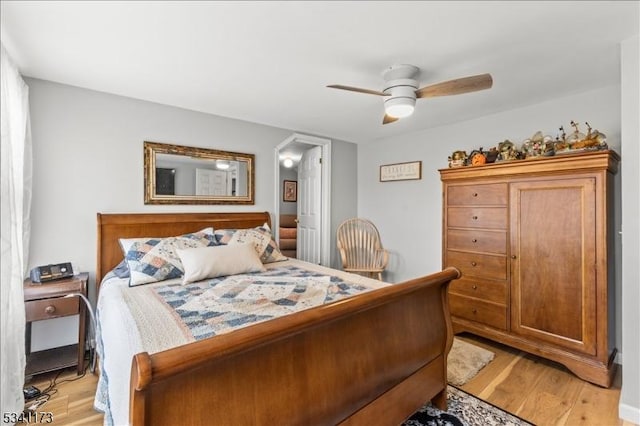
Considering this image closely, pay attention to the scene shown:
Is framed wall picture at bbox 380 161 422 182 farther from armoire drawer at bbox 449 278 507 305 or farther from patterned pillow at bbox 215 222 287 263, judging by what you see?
patterned pillow at bbox 215 222 287 263

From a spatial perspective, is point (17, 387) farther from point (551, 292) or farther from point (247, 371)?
point (551, 292)

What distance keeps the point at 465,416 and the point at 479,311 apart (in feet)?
3.75

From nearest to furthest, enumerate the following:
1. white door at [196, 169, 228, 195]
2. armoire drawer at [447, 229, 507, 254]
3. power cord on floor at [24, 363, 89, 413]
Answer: power cord on floor at [24, 363, 89, 413] → armoire drawer at [447, 229, 507, 254] → white door at [196, 169, 228, 195]

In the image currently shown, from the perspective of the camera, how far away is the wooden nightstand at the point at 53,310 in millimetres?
2076

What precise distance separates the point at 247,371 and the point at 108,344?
3.15ft

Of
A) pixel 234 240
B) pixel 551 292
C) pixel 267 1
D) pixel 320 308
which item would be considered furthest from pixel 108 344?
pixel 551 292

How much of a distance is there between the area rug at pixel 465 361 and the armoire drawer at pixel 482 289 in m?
0.44

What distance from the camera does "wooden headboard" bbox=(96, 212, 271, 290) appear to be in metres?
2.60

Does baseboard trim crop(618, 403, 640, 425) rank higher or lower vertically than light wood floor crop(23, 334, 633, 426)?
higher

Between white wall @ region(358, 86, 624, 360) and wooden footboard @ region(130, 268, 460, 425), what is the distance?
1938 mm

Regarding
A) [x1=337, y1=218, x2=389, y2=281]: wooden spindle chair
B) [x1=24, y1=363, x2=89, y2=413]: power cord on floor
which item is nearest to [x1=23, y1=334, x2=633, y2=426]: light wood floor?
[x1=24, y1=363, x2=89, y2=413]: power cord on floor

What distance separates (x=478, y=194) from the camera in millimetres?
2803

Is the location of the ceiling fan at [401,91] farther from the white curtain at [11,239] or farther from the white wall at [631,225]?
the white curtain at [11,239]

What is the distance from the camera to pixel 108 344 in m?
1.54
